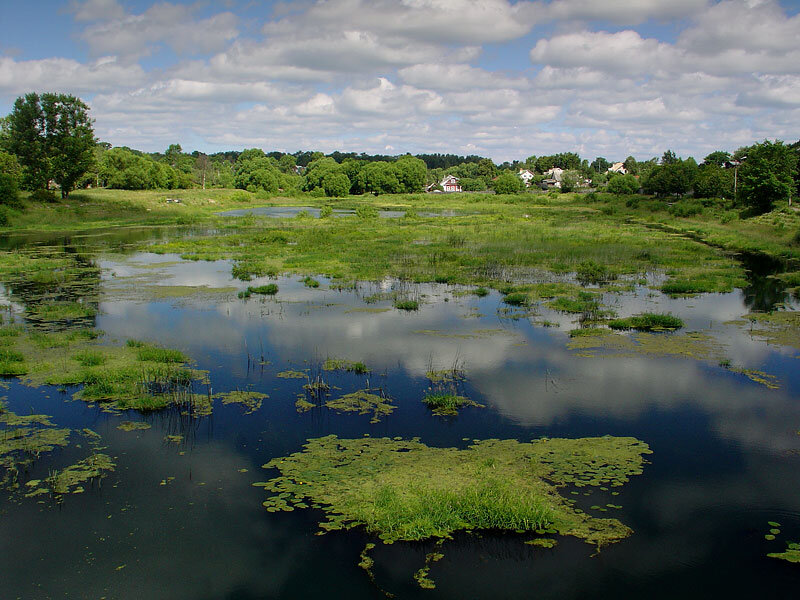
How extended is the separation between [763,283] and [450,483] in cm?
2344

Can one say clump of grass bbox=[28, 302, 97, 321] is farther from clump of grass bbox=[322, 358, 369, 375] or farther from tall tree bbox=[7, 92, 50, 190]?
tall tree bbox=[7, 92, 50, 190]

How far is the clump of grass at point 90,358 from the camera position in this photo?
48.9ft

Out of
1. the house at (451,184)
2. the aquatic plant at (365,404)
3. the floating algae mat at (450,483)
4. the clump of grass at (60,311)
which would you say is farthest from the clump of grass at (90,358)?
the house at (451,184)

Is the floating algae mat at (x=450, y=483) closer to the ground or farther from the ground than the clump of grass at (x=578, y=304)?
closer to the ground

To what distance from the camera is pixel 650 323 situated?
1906 centimetres

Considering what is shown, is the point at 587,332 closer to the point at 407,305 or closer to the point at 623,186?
the point at 407,305

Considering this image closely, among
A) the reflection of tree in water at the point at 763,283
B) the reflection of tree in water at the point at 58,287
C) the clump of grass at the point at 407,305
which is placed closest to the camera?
the reflection of tree in water at the point at 58,287

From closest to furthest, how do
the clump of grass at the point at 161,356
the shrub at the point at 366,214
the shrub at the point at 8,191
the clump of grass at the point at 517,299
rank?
1. the clump of grass at the point at 161,356
2. the clump of grass at the point at 517,299
3. the shrub at the point at 8,191
4. the shrub at the point at 366,214

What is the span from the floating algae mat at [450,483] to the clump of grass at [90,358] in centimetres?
697

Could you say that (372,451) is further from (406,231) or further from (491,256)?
(406,231)

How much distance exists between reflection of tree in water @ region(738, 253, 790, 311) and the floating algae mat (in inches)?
597

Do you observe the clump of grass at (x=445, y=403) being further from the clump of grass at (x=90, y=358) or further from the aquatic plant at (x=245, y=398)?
the clump of grass at (x=90, y=358)

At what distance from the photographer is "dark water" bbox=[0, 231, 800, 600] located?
7879 millimetres

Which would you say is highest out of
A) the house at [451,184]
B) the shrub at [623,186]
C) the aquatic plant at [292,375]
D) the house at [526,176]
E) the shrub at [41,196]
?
the house at [526,176]
